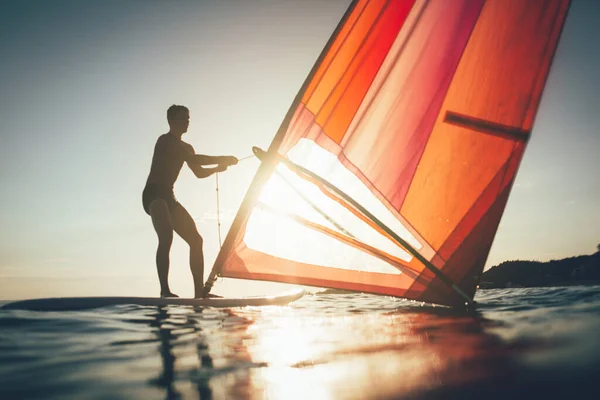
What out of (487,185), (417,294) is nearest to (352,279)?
(417,294)

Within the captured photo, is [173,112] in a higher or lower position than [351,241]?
higher

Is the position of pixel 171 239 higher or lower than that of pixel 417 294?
higher

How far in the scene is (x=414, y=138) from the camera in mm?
4516

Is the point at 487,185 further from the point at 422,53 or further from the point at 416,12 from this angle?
the point at 416,12

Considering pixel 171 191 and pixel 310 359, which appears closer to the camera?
pixel 310 359

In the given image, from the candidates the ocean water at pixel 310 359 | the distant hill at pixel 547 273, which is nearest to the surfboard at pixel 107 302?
the ocean water at pixel 310 359

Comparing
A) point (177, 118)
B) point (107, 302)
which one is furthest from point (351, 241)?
point (107, 302)

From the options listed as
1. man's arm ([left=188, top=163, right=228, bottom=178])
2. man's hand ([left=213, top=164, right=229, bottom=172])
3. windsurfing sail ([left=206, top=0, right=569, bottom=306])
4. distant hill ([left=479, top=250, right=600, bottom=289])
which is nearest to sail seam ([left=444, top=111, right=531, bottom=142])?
windsurfing sail ([left=206, top=0, right=569, bottom=306])

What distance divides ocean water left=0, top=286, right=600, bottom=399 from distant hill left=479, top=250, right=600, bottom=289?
5.83 meters

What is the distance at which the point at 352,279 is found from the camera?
4840mm

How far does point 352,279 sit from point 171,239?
2587 millimetres

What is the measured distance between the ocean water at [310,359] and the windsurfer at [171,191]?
5.95ft

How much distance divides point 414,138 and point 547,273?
26.0ft

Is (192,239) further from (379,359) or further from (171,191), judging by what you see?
(379,359)
